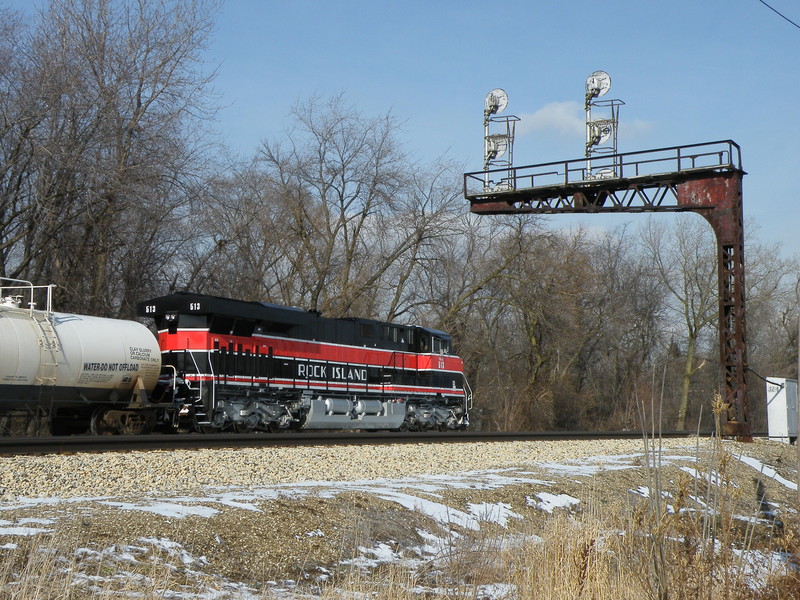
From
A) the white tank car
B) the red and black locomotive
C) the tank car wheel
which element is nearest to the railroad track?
the white tank car

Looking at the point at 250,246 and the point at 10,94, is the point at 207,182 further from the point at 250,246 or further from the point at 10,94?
the point at 250,246

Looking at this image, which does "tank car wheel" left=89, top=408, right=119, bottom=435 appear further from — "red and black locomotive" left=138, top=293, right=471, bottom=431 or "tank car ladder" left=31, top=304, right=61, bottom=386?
"tank car ladder" left=31, top=304, right=61, bottom=386

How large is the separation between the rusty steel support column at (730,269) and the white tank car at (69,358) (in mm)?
15637

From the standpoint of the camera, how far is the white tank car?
1630cm

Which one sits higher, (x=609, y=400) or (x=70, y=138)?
(x=70, y=138)

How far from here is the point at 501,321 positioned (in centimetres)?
4791

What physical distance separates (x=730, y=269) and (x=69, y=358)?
18062 millimetres

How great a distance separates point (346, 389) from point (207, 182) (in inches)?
312

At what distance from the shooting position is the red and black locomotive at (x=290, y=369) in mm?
20859

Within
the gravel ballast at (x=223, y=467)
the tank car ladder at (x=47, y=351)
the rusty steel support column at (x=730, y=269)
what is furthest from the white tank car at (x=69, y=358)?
the rusty steel support column at (x=730, y=269)

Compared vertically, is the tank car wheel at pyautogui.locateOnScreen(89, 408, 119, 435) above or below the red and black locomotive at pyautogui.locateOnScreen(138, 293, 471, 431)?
below

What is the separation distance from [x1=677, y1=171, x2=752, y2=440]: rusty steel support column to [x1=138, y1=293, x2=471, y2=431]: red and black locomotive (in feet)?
31.3

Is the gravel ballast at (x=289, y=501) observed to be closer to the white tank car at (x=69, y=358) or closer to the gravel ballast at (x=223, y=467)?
the gravel ballast at (x=223, y=467)

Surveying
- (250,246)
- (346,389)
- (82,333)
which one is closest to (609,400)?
(250,246)
